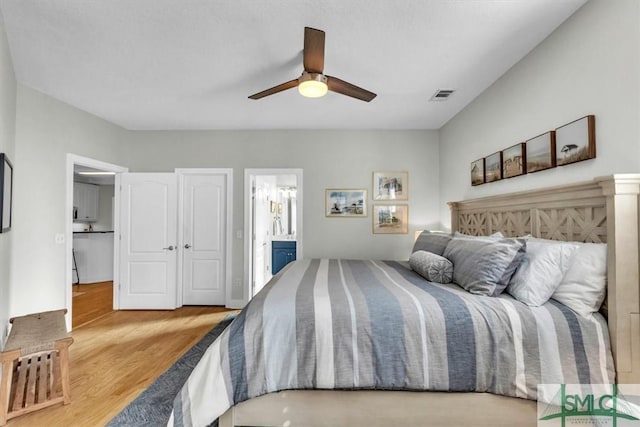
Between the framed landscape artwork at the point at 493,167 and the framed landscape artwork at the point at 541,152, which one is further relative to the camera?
the framed landscape artwork at the point at 493,167

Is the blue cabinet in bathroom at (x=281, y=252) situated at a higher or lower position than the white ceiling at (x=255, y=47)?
lower

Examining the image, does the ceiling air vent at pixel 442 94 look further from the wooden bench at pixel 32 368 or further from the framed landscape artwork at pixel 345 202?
the wooden bench at pixel 32 368

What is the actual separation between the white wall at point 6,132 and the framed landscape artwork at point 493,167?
396 centimetres

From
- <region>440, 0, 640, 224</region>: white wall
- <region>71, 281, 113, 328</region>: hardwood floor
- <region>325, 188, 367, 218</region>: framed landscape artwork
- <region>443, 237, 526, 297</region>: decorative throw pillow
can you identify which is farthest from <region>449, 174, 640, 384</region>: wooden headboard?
<region>71, 281, 113, 328</region>: hardwood floor

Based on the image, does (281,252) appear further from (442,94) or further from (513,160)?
(513,160)

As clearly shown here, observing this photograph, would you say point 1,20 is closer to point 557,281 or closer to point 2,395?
point 2,395

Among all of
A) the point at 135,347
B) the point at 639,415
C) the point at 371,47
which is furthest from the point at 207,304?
the point at 639,415

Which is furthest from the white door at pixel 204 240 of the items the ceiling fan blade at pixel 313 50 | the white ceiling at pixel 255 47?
the ceiling fan blade at pixel 313 50

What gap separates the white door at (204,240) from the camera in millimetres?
4168

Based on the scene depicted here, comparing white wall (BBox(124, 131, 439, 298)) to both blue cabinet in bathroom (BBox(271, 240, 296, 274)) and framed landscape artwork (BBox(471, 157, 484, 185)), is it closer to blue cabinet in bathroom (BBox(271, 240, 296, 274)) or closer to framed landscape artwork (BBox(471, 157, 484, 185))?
framed landscape artwork (BBox(471, 157, 484, 185))

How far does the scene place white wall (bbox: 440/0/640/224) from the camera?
4.91ft

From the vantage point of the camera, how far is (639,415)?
1304 millimetres

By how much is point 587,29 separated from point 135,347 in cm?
432

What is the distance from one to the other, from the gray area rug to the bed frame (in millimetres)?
619
